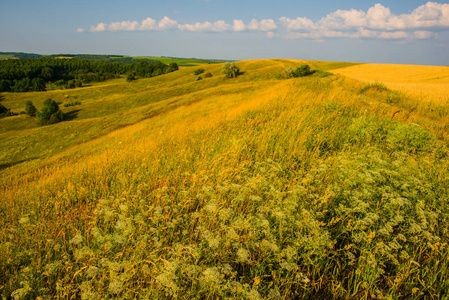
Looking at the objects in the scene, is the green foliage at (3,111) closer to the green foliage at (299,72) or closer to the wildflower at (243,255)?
the green foliage at (299,72)

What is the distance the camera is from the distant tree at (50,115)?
155 feet

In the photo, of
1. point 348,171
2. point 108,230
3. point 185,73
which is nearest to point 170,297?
point 108,230

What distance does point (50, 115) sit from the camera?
49000mm

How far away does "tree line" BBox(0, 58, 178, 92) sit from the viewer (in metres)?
93.2

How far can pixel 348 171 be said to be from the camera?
132 inches

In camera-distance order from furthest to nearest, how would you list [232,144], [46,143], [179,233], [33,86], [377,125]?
1. [33,86]
2. [46,143]
3. [377,125]
4. [232,144]
5. [179,233]

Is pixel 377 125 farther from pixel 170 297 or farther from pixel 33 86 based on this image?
pixel 33 86

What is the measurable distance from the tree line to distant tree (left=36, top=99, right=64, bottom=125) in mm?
46626

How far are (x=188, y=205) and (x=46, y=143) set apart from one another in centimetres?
3670

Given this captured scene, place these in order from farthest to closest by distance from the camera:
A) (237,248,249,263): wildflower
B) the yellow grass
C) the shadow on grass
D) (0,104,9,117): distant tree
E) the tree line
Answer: the tree line, (0,104,9,117): distant tree, the shadow on grass, the yellow grass, (237,248,249,263): wildflower

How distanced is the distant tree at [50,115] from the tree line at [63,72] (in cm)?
4663

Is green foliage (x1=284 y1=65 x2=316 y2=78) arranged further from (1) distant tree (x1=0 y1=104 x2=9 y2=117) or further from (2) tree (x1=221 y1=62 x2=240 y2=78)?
(1) distant tree (x1=0 y1=104 x2=9 y2=117)

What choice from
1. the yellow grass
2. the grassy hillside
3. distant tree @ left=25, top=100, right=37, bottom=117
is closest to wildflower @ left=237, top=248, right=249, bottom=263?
the grassy hillside

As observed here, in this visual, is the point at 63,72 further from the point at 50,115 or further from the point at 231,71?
the point at 231,71
